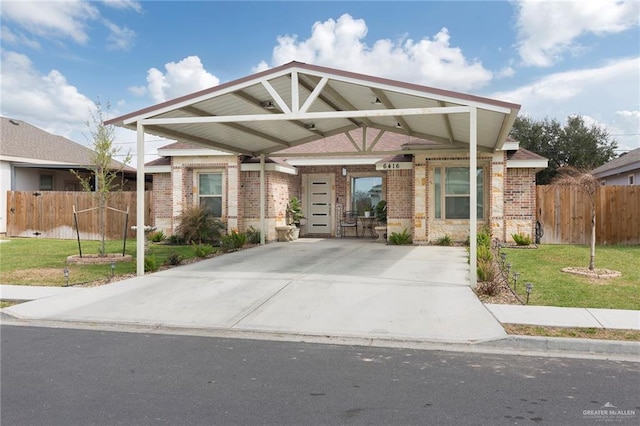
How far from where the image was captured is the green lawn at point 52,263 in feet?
33.9

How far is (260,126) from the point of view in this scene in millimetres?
13391

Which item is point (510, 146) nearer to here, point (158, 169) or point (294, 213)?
point (294, 213)

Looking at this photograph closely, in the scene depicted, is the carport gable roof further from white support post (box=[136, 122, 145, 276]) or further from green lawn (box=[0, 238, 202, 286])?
green lawn (box=[0, 238, 202, 286])

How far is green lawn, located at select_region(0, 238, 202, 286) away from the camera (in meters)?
10.3

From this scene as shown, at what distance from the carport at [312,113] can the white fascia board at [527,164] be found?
3.48ft

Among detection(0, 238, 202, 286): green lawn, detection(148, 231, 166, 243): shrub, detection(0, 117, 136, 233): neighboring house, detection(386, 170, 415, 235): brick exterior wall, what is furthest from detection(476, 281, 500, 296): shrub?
detection(0, 117, 136, 233): neighboring house

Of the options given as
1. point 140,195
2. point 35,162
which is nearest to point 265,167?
point 140,195

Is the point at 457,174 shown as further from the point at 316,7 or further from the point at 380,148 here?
the point at 316,7

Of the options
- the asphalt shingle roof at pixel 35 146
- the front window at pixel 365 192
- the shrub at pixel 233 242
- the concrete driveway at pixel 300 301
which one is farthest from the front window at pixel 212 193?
the asphalt shingle roof at pixel 35 146

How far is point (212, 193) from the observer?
18.1 metres

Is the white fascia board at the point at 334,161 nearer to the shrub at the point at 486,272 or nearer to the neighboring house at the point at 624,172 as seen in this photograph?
the neighboring house at the point at 624,172

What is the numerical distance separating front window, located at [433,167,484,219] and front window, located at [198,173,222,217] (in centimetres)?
754

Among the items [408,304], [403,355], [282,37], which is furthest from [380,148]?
[403,355]

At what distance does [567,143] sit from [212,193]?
2756cm
